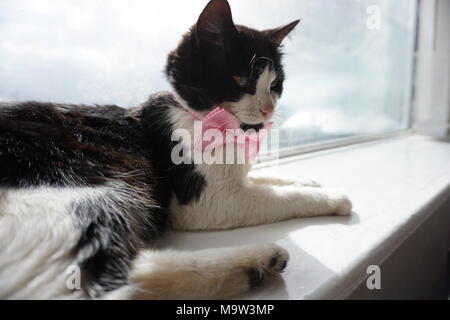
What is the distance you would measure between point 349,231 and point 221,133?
34 centimetres

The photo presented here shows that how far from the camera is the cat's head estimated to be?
2.18 feet

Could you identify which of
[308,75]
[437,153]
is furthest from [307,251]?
[437,153]

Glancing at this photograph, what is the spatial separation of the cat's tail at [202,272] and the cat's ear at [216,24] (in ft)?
1.48

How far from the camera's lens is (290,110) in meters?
1.33

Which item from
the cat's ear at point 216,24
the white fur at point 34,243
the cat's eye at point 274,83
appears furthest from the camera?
the cat's eye at point 274,83

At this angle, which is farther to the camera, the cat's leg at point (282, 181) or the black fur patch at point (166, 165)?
the cat's leg at point (282, 181)

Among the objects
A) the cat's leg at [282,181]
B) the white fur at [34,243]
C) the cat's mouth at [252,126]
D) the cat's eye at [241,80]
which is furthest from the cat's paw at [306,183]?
the white fur at [34,243]

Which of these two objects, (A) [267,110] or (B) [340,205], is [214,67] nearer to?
(A) [267,110]

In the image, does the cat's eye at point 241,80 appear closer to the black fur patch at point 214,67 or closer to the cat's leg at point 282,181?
the black fur patch at point 214,67

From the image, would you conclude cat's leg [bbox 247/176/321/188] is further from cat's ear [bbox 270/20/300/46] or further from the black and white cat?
cat's ear [bbox 270/20/300/46]

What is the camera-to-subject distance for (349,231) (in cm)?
63

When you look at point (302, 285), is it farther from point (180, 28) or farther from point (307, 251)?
point (180, 28)

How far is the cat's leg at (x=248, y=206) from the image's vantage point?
2.14ft

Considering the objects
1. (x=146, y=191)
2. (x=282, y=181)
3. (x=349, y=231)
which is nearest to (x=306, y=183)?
(x=282, y=181)
